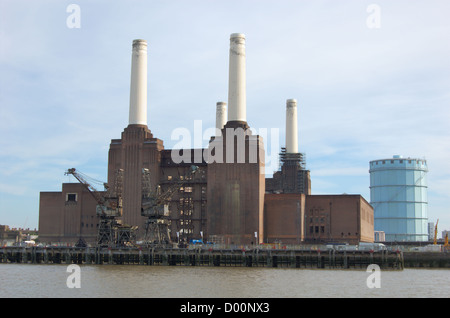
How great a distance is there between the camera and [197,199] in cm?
10725

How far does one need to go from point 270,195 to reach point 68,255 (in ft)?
117

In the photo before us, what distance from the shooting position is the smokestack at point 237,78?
98.9 metres

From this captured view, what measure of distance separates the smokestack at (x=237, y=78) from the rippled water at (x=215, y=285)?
38838 millimetres

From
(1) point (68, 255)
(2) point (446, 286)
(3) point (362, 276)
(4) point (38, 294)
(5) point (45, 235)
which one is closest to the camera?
(4) point (38, 294)

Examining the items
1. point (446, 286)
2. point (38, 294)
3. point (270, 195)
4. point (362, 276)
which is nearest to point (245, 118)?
point (270, 195)

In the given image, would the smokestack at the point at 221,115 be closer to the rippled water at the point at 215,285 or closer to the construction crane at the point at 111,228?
the construction crane at the point at 111,228

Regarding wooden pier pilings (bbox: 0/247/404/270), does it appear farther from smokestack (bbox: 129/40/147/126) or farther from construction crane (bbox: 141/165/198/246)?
smokestack (bbox: 129/40/147/126)

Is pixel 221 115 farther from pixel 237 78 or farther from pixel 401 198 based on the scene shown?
pixel 401 198

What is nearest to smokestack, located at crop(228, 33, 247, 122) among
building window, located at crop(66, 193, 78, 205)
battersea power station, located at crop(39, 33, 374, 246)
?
battersea power station, located at crop(39, 33, 374, 246)
